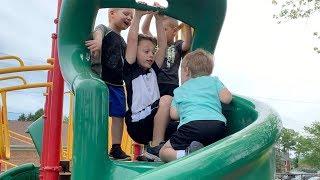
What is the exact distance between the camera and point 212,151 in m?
1.19

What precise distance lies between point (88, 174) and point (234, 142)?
615 millimetres

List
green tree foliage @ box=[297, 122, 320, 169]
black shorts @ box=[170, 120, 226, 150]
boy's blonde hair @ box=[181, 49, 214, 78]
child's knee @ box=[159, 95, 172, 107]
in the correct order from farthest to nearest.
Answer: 1. green tree foliage @ box=[297, 122, 320, 169]
2. child's knee @ box=[159, 95, 172, 107]
3. boy's blonde hair @ box=[181, 49, 214, 78]
4. black shorts @ box=[170, 120, 226, 150]

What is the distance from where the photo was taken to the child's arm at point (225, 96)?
201 cm

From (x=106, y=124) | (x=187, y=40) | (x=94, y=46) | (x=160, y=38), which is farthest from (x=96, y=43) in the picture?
(x=187, y=40)

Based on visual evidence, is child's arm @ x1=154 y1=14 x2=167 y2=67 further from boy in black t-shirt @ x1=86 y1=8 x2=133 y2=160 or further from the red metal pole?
the red metal pole

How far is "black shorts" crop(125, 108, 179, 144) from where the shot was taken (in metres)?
2.23

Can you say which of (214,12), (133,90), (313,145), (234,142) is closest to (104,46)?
(133,90)

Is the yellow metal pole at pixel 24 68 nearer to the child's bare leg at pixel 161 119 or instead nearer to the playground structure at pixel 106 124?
the playground structure at pixel 106 124

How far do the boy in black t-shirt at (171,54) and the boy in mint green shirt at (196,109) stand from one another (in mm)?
450

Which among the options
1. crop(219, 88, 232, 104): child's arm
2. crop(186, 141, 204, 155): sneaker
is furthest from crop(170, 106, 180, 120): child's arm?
crop(186, 141, 204, 155): sneaker

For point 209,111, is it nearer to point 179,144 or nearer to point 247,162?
point 179,144

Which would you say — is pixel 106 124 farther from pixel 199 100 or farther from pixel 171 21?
pixel 171 21

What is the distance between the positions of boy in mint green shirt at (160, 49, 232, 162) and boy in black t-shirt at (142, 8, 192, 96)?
0.45 m

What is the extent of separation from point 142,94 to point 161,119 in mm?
184
